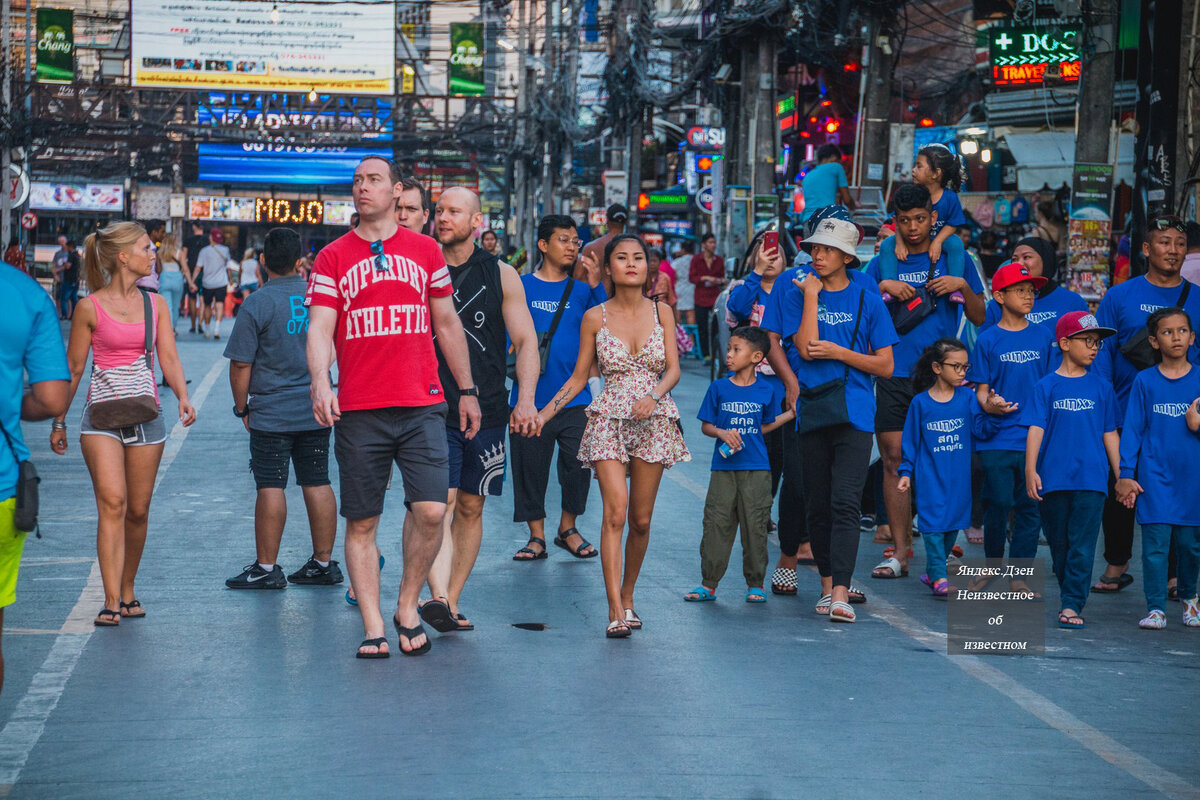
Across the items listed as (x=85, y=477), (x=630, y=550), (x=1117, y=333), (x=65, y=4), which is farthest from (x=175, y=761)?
(x=65, y=4)

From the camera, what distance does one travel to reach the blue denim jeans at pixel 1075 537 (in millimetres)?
7652

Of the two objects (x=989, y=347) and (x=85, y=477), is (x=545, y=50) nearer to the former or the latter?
(x=85, y=477)

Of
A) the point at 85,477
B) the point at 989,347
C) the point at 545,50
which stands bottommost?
the point at 85,477

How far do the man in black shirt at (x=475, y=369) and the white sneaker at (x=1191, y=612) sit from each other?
348cm

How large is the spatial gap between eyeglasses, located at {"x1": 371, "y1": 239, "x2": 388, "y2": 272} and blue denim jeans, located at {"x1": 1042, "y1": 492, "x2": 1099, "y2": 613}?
3.63 meters

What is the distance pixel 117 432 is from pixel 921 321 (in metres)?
4.61

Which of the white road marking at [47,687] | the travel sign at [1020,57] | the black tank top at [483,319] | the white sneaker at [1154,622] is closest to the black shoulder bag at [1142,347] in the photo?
the white sneaker at [1154,622]

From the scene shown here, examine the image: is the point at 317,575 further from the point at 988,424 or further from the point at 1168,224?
the point at 1168,224

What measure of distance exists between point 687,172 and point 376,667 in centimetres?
3618

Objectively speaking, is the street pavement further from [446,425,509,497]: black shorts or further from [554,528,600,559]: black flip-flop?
[446,425,509,497]: black shorts

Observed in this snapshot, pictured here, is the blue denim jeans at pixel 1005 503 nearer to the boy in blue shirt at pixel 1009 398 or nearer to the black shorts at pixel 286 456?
the boy in blue shirt at pixel 1009 398

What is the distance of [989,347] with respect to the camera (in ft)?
27.8

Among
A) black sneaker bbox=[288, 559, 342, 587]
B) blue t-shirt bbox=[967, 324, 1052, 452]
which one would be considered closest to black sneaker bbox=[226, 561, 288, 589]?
black sneaker bbox=[288, 559, 342, 587]

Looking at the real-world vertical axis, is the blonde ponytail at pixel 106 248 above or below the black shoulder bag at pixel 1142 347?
above
